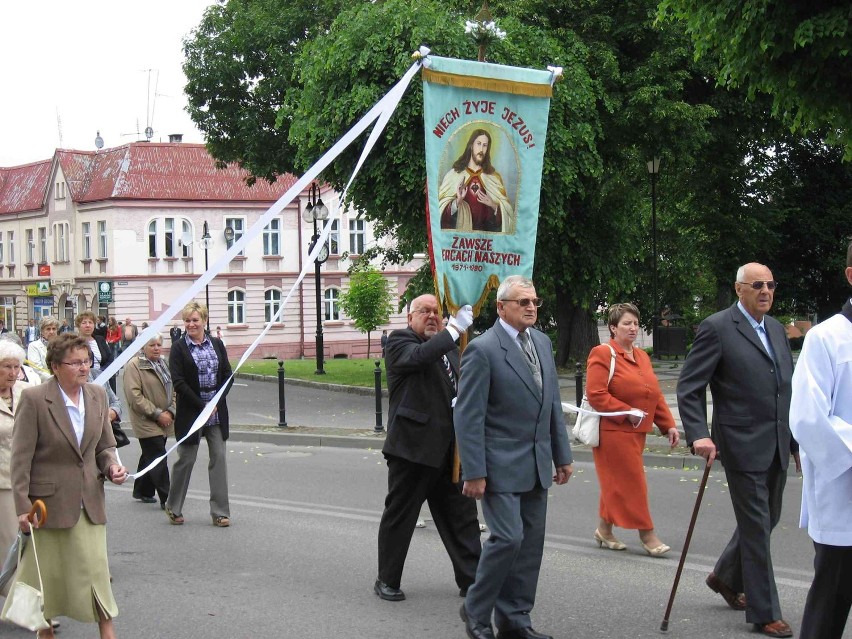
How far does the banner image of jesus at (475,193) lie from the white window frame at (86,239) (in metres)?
52.1

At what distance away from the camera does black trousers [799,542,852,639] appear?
15.2 ft

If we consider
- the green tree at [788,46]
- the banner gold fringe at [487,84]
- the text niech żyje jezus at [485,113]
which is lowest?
the text niech żyje jezus at [485,113]

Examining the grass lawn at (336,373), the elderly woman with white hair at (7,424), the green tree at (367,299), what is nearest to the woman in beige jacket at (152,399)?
the elderly woman with white hair at (7,424)

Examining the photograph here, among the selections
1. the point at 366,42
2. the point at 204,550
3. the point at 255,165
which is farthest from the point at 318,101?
the point at 204,550

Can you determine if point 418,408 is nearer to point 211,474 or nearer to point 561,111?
point 211,474

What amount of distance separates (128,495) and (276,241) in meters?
47.1

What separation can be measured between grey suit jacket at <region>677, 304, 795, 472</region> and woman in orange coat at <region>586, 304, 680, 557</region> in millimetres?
1952

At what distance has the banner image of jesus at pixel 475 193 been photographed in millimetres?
7730

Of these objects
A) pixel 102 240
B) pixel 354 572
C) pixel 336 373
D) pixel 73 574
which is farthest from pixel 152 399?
pixel 102 240

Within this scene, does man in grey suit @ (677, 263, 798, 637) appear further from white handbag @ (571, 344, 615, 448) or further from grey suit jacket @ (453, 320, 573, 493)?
white handbag @ (571, 344, 615, 448)

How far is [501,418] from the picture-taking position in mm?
6176

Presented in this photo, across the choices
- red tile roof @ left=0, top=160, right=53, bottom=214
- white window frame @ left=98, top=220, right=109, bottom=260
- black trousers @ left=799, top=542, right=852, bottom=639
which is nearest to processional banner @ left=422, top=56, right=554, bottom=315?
black trousers @ left=799, top=542, right=852, bottom=639

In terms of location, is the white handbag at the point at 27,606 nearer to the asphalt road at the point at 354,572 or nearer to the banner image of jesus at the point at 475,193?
the asphalt road at the point at 354,572

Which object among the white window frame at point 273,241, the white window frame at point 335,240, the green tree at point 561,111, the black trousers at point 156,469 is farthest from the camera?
the white window frame at point 335,240
